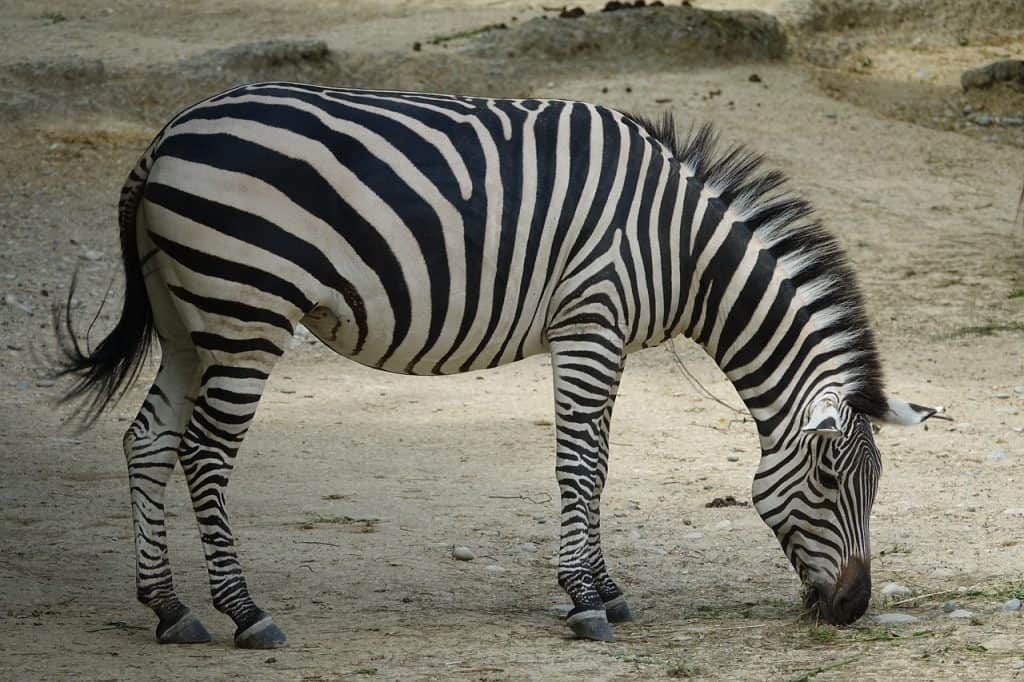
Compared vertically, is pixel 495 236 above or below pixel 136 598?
above

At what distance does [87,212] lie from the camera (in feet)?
40.0

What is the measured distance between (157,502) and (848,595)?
2.88 metres

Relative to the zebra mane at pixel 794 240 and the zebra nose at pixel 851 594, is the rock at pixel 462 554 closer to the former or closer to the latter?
the zebra nose at pixel 851 594

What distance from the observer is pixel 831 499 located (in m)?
5.13

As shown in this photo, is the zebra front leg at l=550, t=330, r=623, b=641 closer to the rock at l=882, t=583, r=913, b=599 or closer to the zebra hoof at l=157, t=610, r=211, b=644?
the rock at l=882, t=583, r=913, b=599

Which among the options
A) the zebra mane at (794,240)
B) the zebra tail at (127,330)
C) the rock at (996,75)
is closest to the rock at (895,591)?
the zebra mane at (794,240)

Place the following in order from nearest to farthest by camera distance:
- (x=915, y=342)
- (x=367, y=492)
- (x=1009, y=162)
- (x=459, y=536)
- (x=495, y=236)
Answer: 1. (x=495, y=236)
2. (x=459, y=536)
3. (x=367, y=492)
4. (x=915, y=342)
5. (x=1009, y=162)

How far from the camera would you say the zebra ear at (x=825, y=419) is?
4789 millimetres

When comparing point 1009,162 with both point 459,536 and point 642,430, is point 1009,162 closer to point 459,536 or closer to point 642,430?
point 642,430

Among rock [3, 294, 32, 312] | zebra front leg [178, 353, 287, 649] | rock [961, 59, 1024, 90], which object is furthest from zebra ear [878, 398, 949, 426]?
rock [961, 59, 1024, 90]

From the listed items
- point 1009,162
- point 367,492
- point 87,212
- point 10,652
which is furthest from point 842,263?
point 1009,162

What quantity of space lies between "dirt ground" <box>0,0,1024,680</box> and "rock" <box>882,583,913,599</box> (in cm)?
6

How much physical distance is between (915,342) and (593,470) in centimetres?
584

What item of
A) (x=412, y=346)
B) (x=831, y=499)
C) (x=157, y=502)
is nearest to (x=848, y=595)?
(x=831, y=499)
